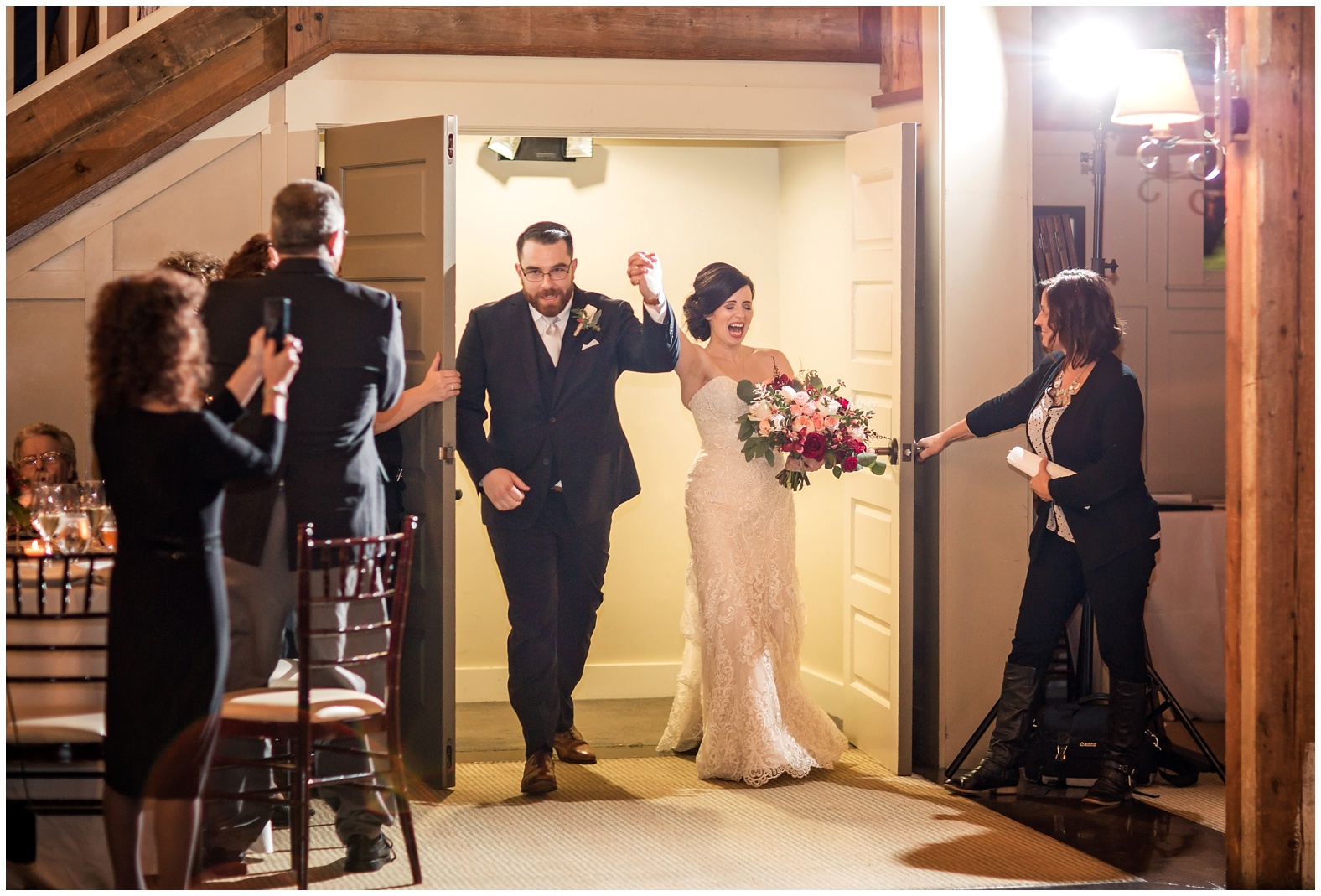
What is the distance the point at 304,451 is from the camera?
344cm

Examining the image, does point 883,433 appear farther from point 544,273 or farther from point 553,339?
point 544,273

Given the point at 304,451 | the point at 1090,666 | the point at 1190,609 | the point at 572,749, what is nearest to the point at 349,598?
the point at 304,451

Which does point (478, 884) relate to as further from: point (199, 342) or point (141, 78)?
point (141, 78)

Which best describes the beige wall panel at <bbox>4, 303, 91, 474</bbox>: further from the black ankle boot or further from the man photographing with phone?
the black ankle boot

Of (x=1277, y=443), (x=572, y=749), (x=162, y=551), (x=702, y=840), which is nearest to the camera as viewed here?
(x=162, y=551)

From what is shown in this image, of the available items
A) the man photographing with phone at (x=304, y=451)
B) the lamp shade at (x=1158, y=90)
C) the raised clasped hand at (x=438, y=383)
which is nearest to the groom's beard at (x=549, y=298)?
the raised clasped hand at (x=438, y=383)

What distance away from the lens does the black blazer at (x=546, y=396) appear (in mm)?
4566

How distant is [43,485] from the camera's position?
11.8 feet

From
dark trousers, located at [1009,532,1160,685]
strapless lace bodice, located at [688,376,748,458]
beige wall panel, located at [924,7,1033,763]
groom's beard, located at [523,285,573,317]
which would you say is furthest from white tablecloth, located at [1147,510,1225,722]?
groom's beard, located at [523,285,573,317]

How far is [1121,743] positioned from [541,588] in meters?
2.12

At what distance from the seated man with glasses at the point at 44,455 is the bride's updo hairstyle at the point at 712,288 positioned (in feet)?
7.48

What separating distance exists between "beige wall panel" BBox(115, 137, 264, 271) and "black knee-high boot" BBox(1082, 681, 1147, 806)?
11.8 ft

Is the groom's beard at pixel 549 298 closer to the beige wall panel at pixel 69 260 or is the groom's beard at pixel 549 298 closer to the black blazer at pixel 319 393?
the black blazer at pixel 319 393

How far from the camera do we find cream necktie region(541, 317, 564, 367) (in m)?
4.64
